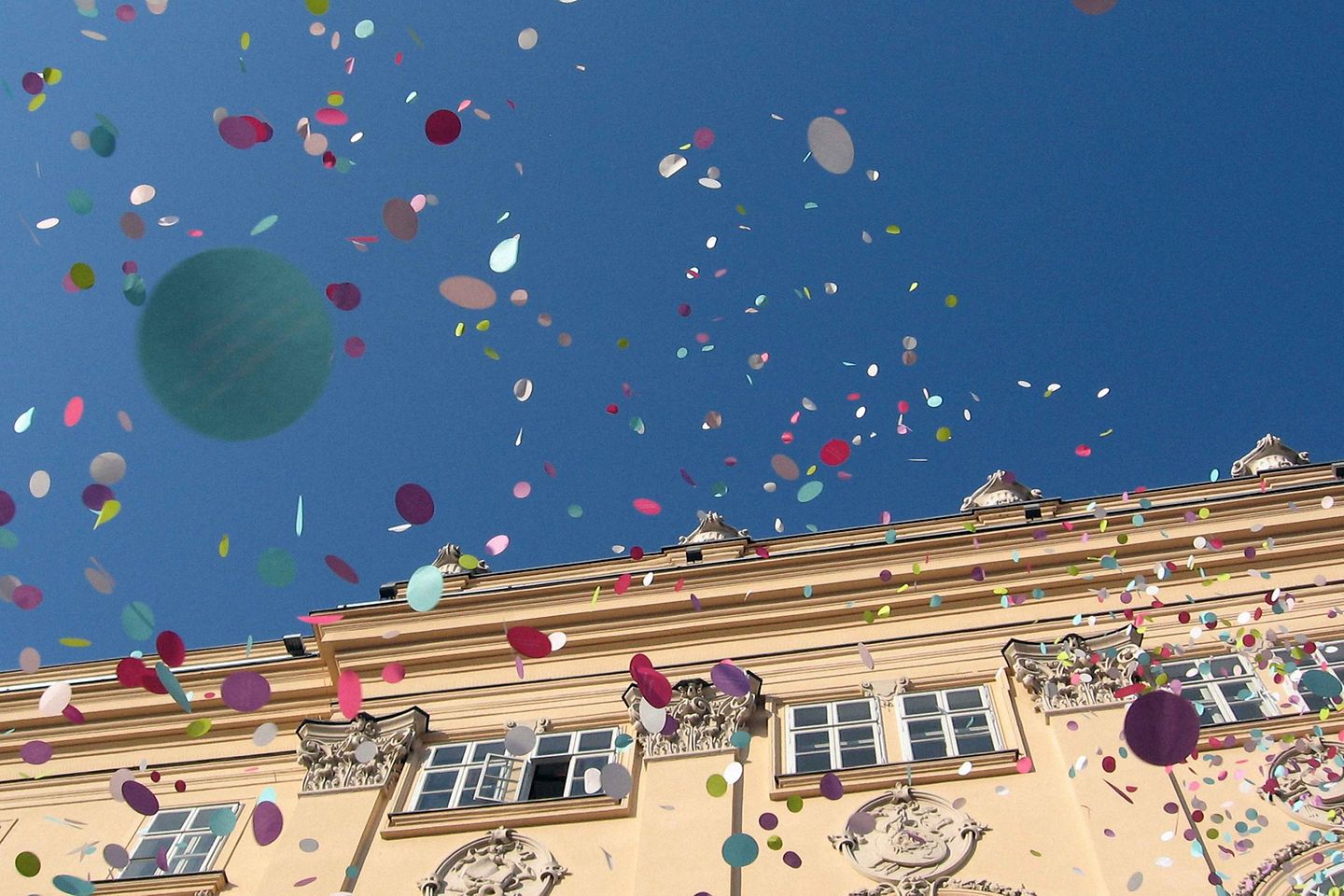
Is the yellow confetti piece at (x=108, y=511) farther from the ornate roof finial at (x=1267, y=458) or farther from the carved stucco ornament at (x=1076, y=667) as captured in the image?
the ornate roof finial at (x=1267, y=458)

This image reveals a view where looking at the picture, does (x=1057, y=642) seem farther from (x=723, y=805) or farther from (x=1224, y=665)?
(x=723, y=805)

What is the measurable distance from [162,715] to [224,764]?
1.83 metres

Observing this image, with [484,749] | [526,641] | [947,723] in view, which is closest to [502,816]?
[484,749]

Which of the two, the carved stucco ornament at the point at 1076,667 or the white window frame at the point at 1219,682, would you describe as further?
the carved stucco ornament at the point at 1076,667

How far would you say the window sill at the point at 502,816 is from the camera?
1238cm

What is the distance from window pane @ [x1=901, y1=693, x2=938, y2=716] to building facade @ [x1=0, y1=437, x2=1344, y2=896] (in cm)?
7

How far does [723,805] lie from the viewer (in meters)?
12.1

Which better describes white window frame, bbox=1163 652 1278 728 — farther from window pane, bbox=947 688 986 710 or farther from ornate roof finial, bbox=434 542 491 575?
ornate roof finial, bbox=434 542 491 575

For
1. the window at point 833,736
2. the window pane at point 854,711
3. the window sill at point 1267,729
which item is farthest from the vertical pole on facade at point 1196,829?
the window pane at point 854,711

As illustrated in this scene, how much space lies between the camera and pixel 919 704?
13.3 metres

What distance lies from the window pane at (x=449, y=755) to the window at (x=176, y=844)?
2209mm

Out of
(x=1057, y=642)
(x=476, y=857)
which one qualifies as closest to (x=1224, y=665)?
(x=1057, y=642)

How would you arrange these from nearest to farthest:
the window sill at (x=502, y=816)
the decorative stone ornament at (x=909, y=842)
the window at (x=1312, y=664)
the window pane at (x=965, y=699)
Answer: the decorative stone ornament at (x=909, y=842)
the window at (x=1312, y=664)
the window sill at (x=502, y=816)
the window pane at (x=965, y=699)

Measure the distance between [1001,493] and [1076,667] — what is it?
5.56 m
